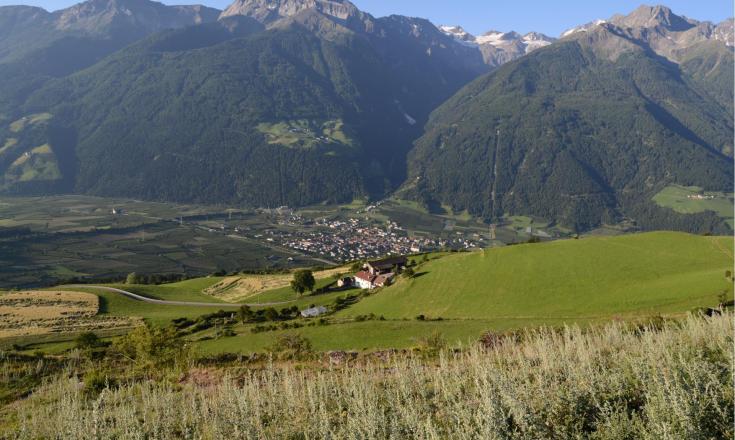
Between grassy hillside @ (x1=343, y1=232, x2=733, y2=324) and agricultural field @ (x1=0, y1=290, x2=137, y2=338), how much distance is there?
35116 mm

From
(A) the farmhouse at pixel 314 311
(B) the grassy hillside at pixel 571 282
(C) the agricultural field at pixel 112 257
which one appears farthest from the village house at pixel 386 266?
(C) the agricultural field at pixel 112 257

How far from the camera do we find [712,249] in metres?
61.6

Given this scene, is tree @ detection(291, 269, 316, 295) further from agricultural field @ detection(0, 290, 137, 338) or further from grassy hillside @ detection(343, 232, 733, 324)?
agricultural field @ detection(0, 290, 137, 338)

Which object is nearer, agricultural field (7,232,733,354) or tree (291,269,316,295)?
agricultural field (7,232,733,354)

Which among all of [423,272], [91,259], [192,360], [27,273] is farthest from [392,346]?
[91,259]

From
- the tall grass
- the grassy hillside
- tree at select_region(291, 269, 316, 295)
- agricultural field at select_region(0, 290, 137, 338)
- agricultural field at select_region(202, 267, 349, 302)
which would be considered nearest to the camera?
the tall grass

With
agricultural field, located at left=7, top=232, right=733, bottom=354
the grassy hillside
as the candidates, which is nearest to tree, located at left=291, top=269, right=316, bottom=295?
agricultural field, located at left=7, top=232, right=733, bottom=354

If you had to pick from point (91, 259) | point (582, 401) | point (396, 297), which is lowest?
point (91, 259)

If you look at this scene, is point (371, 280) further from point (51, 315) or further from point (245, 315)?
point (51, 315)

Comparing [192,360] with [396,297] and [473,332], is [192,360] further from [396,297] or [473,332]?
[396,297]

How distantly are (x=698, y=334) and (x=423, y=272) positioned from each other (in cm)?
5208

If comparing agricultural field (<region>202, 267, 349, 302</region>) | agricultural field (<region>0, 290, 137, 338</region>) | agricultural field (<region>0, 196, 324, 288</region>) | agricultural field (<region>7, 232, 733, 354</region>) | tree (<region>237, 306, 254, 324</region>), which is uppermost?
agricultural field (<region>7, 232, 733, 354</region>)

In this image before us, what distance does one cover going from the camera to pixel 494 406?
497 inches

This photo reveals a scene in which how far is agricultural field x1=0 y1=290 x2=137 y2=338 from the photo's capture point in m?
61.9
